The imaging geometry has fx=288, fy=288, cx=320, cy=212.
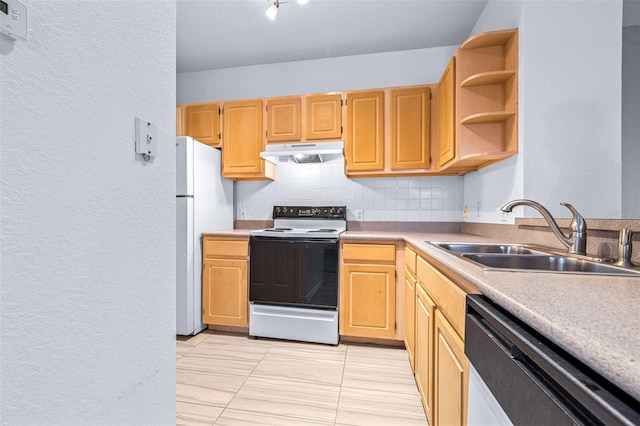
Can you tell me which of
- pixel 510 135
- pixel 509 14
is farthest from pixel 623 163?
pixel 509 14

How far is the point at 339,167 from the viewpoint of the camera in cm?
298

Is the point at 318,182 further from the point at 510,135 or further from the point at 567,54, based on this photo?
the point at 567,54

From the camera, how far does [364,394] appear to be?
5.63 ft

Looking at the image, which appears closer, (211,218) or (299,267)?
A: (299,267)

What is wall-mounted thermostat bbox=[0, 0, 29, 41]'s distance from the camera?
19.3 inches

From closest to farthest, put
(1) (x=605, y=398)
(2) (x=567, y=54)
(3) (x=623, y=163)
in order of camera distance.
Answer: (1) (x=605, y=398), (3) (x=623, y=163), (2) (x=567, y=54)

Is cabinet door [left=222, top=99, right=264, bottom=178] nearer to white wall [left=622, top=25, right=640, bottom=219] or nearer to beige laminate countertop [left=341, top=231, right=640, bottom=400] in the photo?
beige laminate countertop [left=341, top=231, right=640, bottom=400]

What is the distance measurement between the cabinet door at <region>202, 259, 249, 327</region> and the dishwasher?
2.07 meters

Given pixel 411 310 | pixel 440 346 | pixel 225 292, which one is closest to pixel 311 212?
pixel 225 292

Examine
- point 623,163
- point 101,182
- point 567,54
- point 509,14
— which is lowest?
point 101,182

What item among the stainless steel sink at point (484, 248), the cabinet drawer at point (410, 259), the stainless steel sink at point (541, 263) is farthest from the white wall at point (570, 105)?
the cabinet drawer at point (410, 259)

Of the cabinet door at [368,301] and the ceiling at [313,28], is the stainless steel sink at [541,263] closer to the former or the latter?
the cabinet door at [368,301]

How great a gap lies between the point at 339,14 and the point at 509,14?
1.21 m

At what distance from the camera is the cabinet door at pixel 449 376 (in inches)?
35.2
